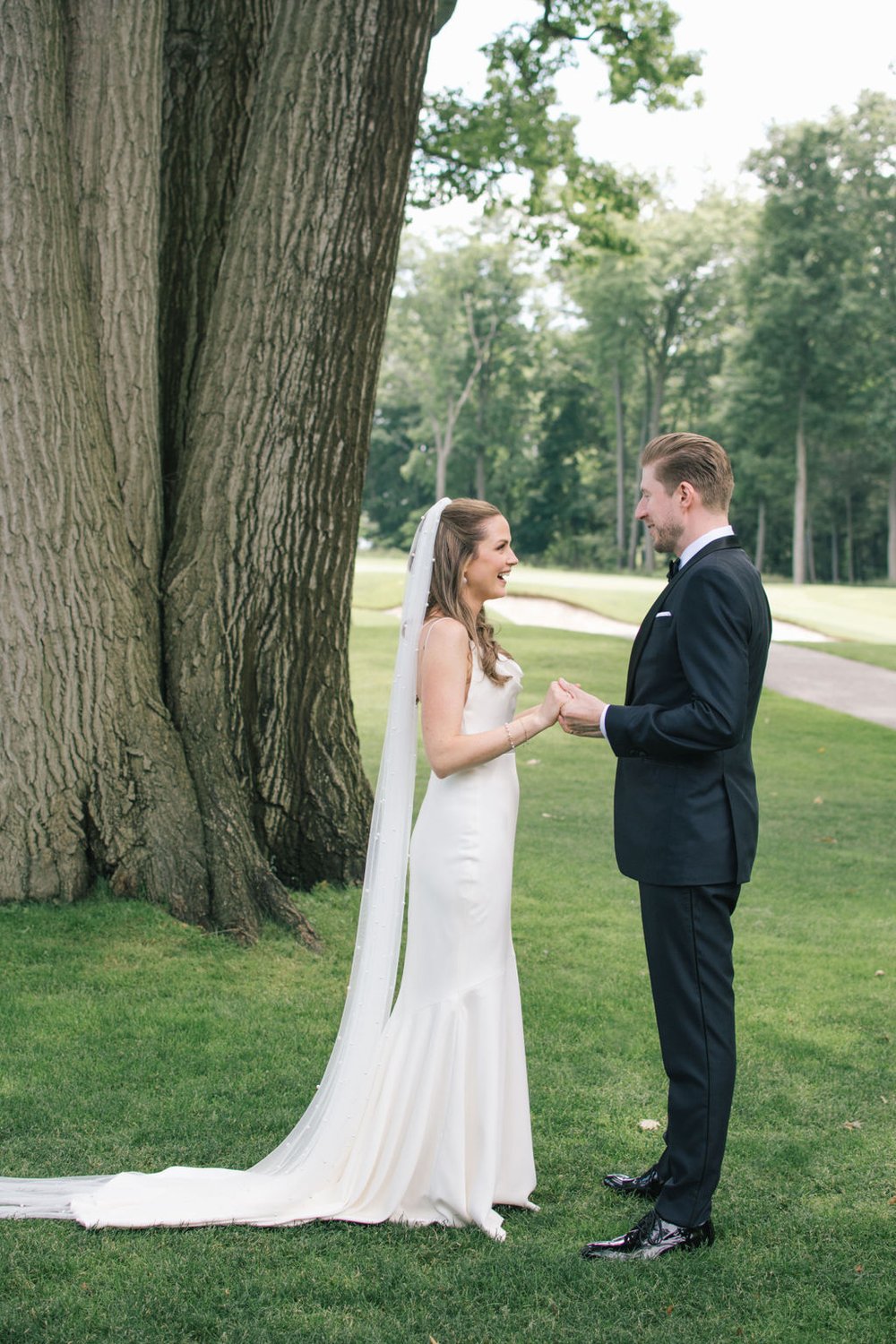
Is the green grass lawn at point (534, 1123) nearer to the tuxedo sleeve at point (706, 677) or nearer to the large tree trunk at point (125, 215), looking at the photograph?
the tuxedo sleeve at point (706, 677)

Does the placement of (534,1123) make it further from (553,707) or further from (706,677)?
(706,677)

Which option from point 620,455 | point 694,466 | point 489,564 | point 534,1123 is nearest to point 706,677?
point 694,466

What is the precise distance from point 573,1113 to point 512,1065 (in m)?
0.93

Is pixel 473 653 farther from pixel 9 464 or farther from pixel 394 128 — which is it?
pixel 394 128

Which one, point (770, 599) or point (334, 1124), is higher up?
point (770, 599)

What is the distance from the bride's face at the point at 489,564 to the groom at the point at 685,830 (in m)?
0.50

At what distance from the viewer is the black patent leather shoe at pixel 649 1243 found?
358 centimetres

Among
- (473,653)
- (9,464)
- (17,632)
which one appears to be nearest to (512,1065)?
(473,653)

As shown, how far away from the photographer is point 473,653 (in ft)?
12.9

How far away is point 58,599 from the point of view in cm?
612

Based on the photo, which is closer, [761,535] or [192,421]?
[192,421]

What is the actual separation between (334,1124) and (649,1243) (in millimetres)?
984

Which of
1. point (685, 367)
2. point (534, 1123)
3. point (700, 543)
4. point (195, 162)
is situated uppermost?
point (685, 367)

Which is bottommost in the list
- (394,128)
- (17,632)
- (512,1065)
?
(512,1065)
